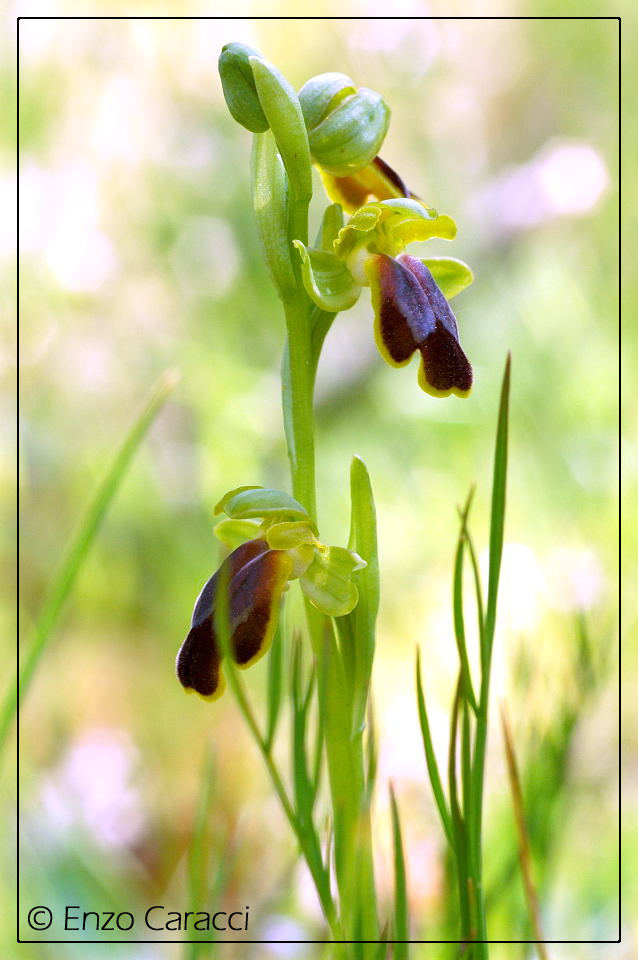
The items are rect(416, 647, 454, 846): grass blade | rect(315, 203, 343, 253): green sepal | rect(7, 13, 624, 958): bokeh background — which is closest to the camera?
rect(416, 647, 454, 846): grass blade

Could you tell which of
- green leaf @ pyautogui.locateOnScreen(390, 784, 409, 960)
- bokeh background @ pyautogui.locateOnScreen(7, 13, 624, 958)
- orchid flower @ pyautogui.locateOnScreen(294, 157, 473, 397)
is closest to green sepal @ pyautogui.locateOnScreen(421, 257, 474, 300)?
orchid flower @ pyautogui.locateOnScreen(294, 157, 473, 397)

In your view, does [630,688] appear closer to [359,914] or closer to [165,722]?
[165,722]

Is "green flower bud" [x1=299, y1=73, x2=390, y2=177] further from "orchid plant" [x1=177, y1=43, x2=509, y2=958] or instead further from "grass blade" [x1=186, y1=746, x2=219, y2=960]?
"grass blade" [x1=186, y1=746, x2=219, y2=960]

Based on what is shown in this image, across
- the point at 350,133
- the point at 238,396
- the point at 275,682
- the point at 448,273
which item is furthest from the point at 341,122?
the point at 238,396

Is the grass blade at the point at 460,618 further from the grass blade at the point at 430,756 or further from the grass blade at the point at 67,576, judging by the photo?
the grass blade at the point at 67,576

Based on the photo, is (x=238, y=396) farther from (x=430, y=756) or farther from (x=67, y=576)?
(x=430, y=756)

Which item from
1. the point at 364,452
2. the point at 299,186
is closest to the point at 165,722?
the point at 364,452

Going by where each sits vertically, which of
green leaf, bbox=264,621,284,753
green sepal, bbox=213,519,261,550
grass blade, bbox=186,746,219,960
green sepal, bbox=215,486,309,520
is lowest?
grass blade, bbox=186,746,219,960

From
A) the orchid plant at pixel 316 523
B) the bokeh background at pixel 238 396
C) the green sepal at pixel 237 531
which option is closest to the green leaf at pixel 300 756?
the orchid plant at pixel 316 523

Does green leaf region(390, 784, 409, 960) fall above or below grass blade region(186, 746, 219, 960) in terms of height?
below
